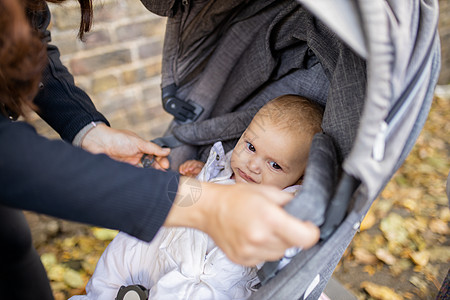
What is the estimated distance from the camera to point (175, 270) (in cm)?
104

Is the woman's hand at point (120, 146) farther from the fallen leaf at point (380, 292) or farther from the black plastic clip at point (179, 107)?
the fallen leaf at point (380, 292)

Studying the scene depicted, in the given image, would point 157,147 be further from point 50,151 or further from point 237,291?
point 50,151

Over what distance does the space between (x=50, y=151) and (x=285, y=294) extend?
21.2 inches

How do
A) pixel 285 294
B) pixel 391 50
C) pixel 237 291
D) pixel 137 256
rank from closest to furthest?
pixel 391 50 → pixel 285 294 → pixel 237 291 → pixel 137 256

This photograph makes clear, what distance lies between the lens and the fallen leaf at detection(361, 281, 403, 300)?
165 cm

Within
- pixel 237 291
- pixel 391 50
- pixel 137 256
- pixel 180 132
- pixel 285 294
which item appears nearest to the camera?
pixel 391 50

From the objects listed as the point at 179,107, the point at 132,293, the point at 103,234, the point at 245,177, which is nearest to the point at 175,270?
the point at 132,293

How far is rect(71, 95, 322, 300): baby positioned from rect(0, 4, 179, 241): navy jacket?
1.44 ft

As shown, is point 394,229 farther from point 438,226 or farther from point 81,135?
point 81,135

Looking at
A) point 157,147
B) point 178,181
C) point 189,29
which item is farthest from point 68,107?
point 178,181

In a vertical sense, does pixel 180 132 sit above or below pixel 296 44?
below

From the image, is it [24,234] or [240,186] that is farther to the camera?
[24,234]

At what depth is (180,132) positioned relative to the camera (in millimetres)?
1324

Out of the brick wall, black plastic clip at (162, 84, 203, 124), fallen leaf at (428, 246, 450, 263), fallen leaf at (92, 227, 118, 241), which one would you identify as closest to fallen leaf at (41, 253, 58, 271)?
fallen leaf at (92, 227, 118, 241)
